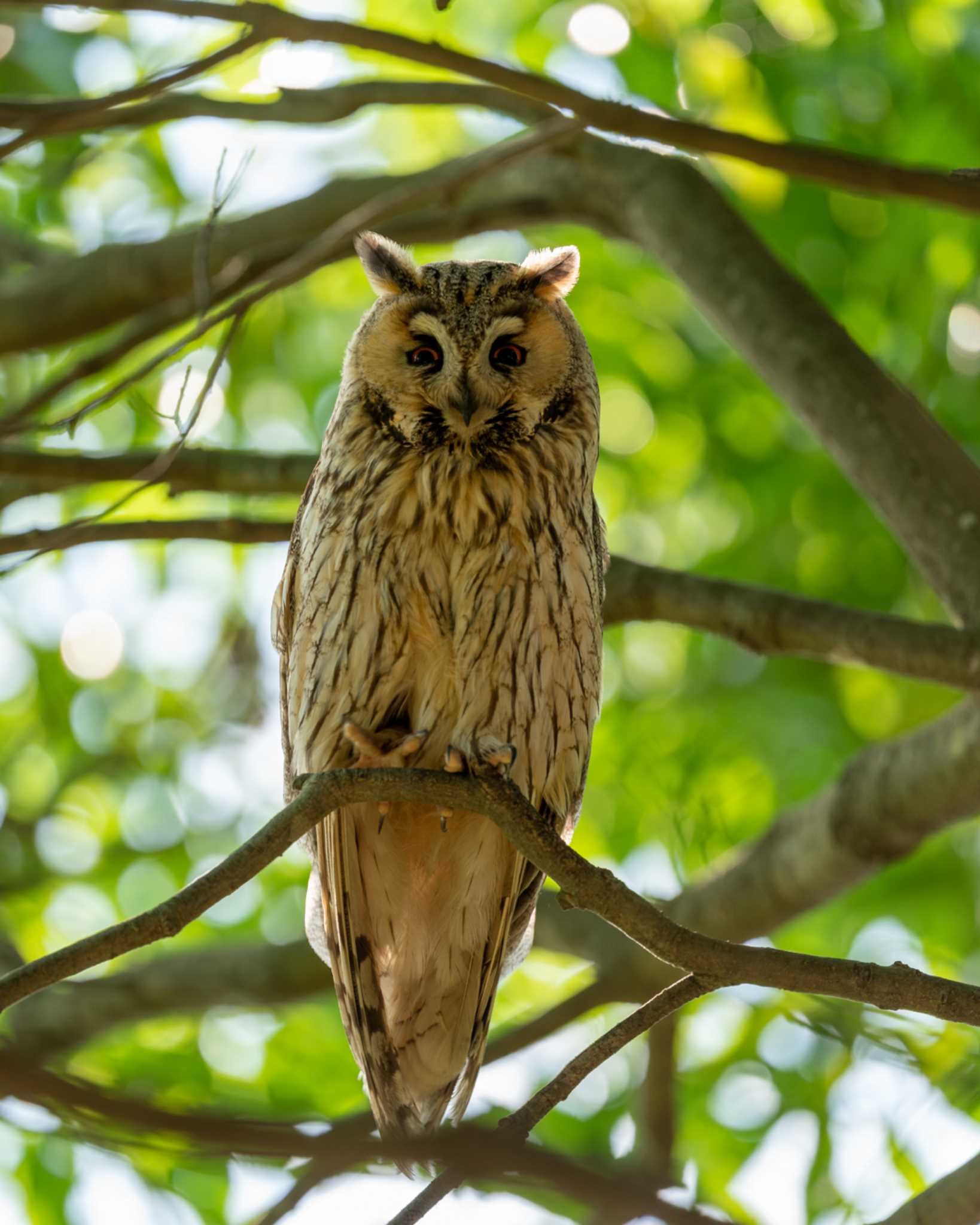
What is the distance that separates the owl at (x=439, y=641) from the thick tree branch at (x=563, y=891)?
0.36 m

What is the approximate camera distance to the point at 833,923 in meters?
4.24

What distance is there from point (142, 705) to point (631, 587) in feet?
9.00

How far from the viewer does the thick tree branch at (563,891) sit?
1.69m

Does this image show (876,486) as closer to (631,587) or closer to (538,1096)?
(631,587)

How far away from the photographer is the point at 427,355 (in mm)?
2729

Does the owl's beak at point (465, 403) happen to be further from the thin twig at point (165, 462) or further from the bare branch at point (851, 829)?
the bare branch at point (851, 829)

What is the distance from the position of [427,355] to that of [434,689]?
65 centimetres

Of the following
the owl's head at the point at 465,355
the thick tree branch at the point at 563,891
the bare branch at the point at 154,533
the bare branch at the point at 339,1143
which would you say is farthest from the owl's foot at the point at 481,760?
the bare branch at the point at 339,1143

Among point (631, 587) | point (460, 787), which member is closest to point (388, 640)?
point (460, 787)

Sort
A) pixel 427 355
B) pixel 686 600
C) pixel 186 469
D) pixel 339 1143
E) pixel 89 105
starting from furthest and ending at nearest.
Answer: pixel 186 469
pixel 686 600
pixel 427 355
pixel 89 105
pixel 339 1143

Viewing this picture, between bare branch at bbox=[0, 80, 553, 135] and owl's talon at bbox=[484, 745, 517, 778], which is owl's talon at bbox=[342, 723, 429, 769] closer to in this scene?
Result: owl's talon at bbox=[484, 745, 517, 778]

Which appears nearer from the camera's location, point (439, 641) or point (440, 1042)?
point (439, 641)

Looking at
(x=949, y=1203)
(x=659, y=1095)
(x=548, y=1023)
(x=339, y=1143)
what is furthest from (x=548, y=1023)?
(x=339, y=1143)

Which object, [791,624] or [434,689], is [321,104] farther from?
[791,624]
